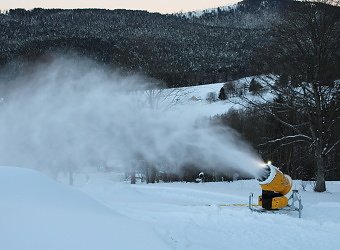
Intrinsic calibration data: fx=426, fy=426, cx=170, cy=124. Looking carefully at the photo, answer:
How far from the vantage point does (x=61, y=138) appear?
76.2 feet

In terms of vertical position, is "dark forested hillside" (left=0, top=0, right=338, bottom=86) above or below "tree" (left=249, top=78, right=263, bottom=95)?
above

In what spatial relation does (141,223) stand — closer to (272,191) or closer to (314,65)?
(272,191)

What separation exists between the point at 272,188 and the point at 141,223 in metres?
7.40

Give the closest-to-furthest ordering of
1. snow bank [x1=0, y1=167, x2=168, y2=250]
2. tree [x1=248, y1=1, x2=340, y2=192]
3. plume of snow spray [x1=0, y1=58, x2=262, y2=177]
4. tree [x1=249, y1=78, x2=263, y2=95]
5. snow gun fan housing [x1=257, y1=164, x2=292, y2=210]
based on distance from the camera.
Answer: snow bank [x1=0, y1=167, x2=168, y2=250]
snow gun fan housing [x1=257, y1=164, x2=292, y2=210]
tree [x1=248, y1=1, x2=340, y2=192]
plume of snow spray [x1=0, y1=58, x2=262, y2=177]
tree [x1=249, y1=78, x2=263, y2=95]

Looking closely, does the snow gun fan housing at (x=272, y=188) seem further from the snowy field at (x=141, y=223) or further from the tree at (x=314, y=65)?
the tree at (x=314, y=65)

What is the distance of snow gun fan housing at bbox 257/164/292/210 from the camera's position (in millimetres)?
14602

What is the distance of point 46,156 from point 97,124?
5.52 metres

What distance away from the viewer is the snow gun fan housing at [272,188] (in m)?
14.6

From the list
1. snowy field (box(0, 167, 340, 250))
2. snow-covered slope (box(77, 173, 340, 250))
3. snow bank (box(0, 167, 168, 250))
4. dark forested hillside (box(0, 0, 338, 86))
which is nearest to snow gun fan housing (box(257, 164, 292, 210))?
snow-covered slope (box(77, 173, 340, 250))

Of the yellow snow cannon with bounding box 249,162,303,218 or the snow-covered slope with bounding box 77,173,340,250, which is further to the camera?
the yellow snow cannon with bounding box 249,162,303,218

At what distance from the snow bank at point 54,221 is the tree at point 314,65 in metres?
16.9

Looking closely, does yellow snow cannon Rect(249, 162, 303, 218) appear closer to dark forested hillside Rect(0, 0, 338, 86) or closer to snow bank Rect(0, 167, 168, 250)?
snow bank Rect(0, 167, 168, 250)

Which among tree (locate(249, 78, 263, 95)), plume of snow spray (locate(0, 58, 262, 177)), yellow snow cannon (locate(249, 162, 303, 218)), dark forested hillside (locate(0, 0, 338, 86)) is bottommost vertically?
yellow snow cannon (locate(249, 162, 303, 218))

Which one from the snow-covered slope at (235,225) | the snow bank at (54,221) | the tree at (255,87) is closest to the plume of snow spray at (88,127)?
the tree at (255,87)
